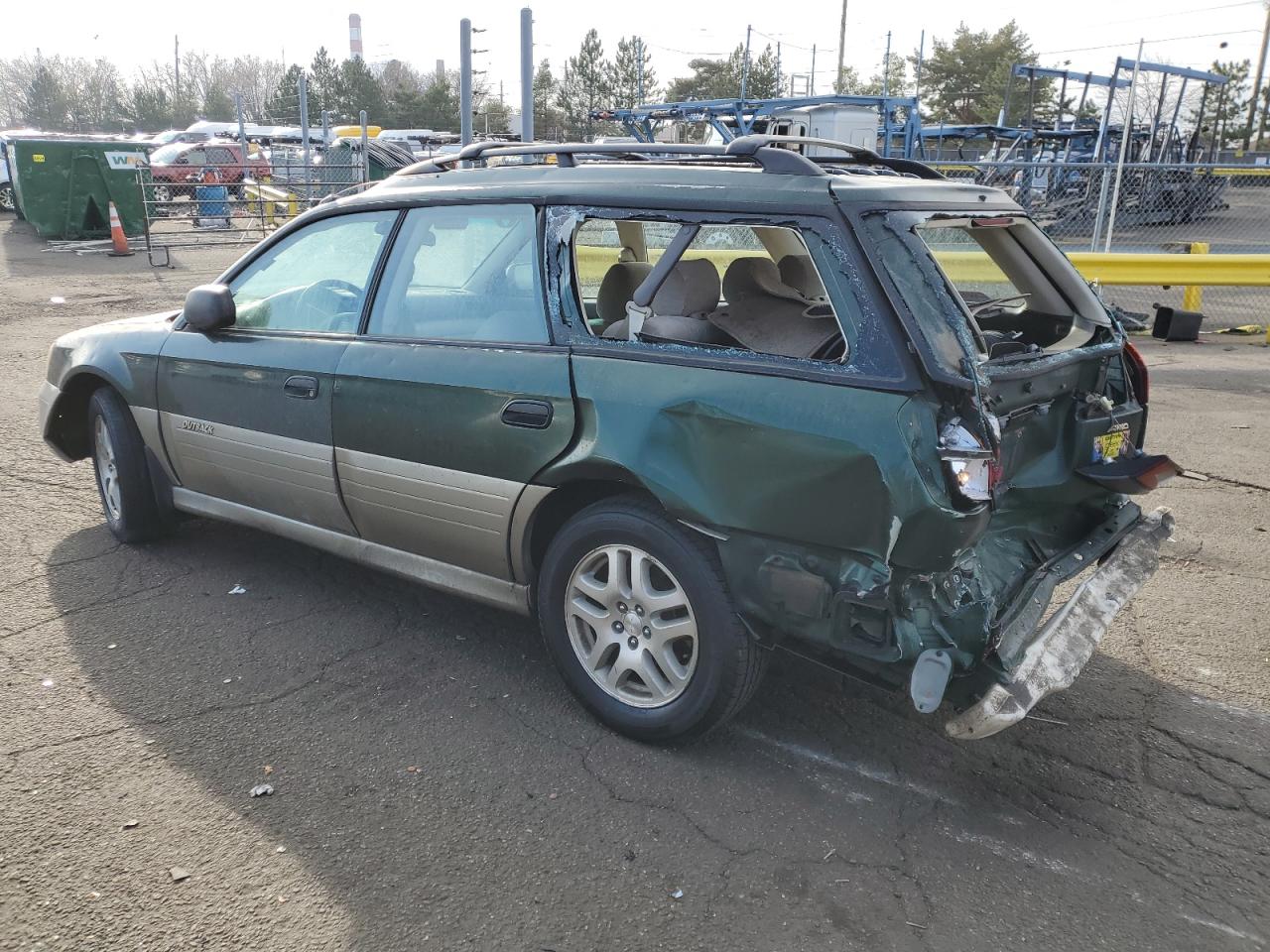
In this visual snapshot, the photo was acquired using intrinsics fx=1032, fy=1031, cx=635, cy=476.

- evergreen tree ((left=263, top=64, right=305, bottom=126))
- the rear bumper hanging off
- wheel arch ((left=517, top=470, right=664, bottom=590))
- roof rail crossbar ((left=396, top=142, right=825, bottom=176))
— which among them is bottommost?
the rear bumper hanging off

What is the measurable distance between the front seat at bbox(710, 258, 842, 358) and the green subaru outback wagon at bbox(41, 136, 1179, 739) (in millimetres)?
13

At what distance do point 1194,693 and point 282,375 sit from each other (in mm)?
3595

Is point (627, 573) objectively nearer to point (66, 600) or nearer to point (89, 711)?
point (89, 711)

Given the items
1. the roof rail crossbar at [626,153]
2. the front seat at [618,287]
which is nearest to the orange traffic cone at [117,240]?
the roof rail crossbar at [626,153]

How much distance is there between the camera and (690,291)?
11.8 ft

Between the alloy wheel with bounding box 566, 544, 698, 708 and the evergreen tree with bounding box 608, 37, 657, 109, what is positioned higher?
the evergreen tree with bounding box 608, 37, 657, 109

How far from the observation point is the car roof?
3.02 meters

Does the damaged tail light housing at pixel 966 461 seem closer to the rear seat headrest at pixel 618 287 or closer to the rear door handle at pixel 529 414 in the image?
the rear door handle at pixel 529 414

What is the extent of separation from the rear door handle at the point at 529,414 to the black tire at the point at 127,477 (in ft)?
7.58

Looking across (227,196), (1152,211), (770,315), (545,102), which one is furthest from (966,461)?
(545,102)

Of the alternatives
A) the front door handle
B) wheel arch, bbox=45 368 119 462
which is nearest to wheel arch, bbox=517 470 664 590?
the front door handle

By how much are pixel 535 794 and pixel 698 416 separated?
122 cm

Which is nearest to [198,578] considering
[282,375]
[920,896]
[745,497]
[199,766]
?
[282,375]

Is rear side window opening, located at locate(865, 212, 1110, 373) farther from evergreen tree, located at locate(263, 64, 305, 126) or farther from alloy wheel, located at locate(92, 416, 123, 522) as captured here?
evergreen tree, located at locate(263, 64, 305, 126)
